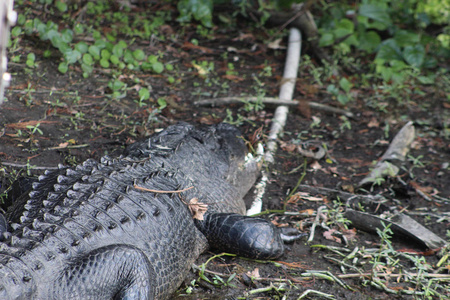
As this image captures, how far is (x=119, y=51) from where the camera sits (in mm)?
5684

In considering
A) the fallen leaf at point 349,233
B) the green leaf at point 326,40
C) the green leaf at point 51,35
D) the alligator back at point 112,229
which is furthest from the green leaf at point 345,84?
the green leaf at point 51,35

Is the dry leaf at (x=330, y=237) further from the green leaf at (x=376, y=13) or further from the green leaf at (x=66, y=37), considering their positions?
the green leaf at (x=376, y=13)

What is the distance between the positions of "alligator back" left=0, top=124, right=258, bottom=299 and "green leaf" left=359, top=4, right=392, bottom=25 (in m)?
4.55

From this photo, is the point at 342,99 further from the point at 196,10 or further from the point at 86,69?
the point at 86,69

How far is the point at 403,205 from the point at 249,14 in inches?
178

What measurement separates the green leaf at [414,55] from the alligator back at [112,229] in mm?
4296

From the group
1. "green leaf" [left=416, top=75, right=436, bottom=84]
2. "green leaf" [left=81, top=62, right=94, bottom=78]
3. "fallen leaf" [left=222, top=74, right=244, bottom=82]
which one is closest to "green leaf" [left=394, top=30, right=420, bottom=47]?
"green leaf" [left=416, top=75, right=436, bottom=84]

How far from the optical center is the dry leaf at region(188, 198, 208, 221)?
3.25m

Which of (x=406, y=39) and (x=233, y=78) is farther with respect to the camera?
(x=406, y=39)

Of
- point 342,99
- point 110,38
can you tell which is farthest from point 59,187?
point 342,99

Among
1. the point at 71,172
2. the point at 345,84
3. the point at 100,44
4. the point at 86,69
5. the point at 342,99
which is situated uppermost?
the point at 100,44

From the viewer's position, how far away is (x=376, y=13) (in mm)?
6957

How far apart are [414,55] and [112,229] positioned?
5650 millimetres

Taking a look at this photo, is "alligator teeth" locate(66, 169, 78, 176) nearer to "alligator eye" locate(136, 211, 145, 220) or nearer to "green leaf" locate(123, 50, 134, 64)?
"alligator eye" locate(136, 211, 145, 220)
